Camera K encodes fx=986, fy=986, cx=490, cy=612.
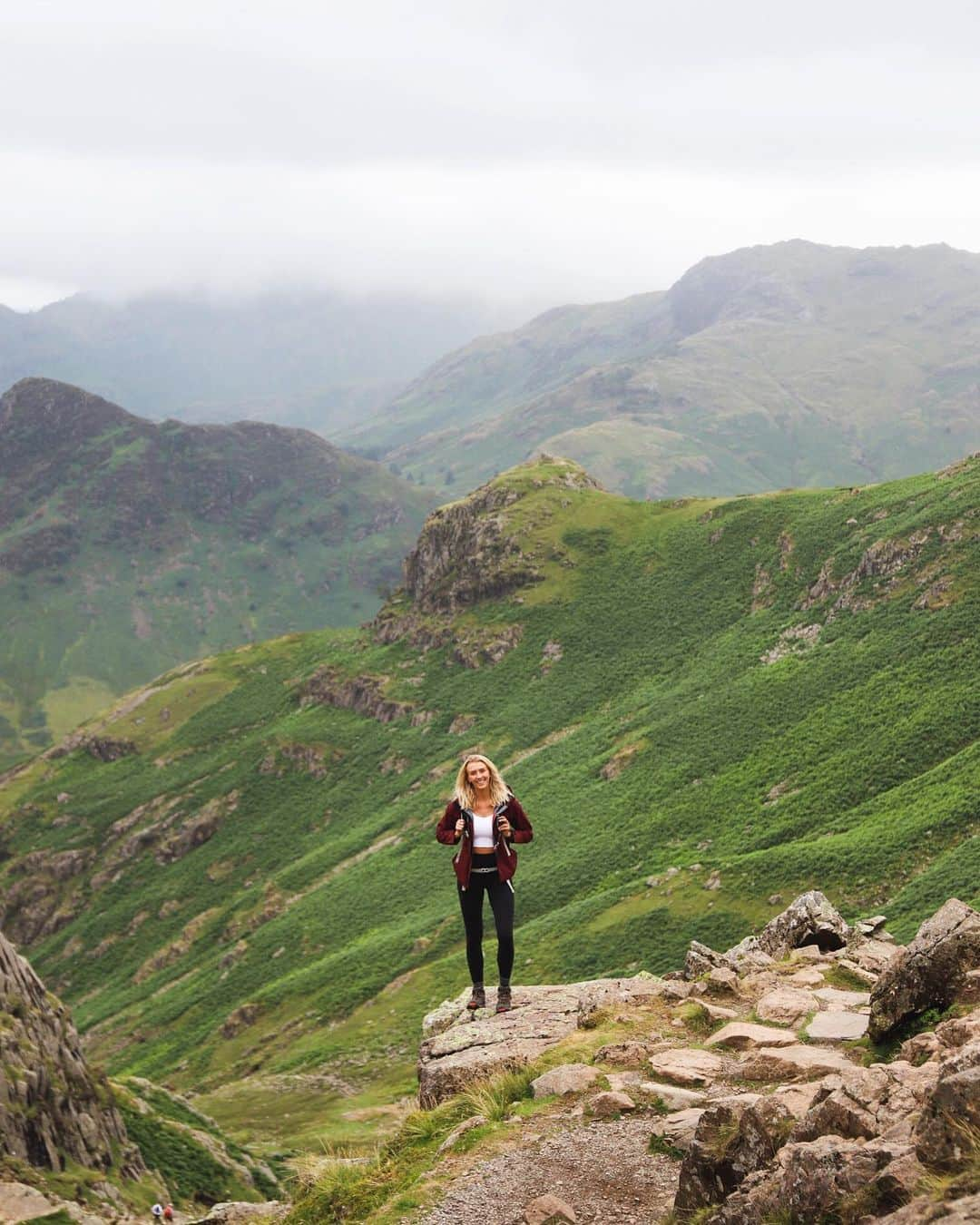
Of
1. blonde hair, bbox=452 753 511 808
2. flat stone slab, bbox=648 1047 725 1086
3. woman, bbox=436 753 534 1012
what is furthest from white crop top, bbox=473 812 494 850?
flat stone slab, bbox=648 1047 725 1086

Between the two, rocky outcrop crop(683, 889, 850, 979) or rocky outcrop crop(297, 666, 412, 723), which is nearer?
rocky outcrop crop(683, 889, 850, 979)

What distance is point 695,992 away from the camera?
2184 centimetres

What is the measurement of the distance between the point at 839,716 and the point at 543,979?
133ft

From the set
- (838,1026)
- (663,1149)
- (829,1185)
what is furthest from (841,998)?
(829,1185)

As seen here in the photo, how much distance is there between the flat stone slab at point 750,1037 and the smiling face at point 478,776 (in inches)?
262

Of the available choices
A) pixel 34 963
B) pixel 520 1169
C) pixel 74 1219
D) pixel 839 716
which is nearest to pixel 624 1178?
pixel 520 1169

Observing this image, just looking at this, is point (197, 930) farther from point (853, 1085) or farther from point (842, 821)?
point (853, 1085)

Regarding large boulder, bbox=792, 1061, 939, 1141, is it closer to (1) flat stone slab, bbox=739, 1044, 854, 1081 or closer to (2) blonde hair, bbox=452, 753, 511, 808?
(1) flat stone slab, bbox=739, 1044, 854, 1081

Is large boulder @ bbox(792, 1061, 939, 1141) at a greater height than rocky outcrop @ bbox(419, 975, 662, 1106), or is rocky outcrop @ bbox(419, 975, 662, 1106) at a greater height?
large boulder @ bbox(792, 1061, 939, 1141)

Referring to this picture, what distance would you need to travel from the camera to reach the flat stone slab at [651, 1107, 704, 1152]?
14172 mm

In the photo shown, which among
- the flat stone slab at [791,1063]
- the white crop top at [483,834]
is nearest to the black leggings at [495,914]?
the white crop top at [483,834]

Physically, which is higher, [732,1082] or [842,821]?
[732,1082]

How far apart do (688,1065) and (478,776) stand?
23.1ft

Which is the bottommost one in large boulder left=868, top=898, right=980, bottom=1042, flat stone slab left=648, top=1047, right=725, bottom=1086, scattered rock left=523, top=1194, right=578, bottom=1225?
flat stone slab left=648, top=1047, right=725, bottom=1086
